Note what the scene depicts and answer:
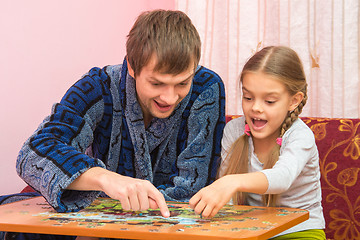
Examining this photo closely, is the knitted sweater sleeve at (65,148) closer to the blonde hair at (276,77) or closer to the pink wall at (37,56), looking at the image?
the blonde hair at (276,77)

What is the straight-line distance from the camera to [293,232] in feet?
5.14

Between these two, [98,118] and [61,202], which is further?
[98,118]

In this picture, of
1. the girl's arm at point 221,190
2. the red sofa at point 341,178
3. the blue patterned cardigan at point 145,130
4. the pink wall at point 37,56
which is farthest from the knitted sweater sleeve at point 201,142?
the pink wall at point 37,56

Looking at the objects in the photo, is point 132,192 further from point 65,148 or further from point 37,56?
point 37,56

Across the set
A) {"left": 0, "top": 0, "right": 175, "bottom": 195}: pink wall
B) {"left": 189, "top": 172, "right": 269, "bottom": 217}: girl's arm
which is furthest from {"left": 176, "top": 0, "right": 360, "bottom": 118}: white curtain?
{"left": 189, "top": 172, "right": 269, "bottom": 217}: girl's arm

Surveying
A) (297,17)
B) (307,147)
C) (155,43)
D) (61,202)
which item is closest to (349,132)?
(307,147)

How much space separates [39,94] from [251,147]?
1.14 meters

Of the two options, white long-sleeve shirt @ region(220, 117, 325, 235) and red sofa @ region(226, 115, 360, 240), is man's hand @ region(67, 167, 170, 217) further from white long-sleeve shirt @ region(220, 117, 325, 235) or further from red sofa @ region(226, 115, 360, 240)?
red sofa @ region(226, 115, 360, 240)

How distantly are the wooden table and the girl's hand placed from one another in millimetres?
20

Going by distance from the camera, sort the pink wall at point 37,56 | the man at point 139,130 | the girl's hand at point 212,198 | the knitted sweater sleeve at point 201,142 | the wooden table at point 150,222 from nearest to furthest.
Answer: the wooden table at point 150,222, the girl's hand at point 212,198, the man at point 139,130, the knitted sweater sleeve at point 201,142, the pink wall at point 37,56

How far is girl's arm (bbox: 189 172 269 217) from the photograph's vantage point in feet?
3.87

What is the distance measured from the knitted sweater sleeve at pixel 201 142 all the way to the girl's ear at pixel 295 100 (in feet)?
0.78

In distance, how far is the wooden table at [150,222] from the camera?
39.0 inches

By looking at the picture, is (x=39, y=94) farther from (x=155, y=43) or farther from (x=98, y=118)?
(x=155, y=43)
